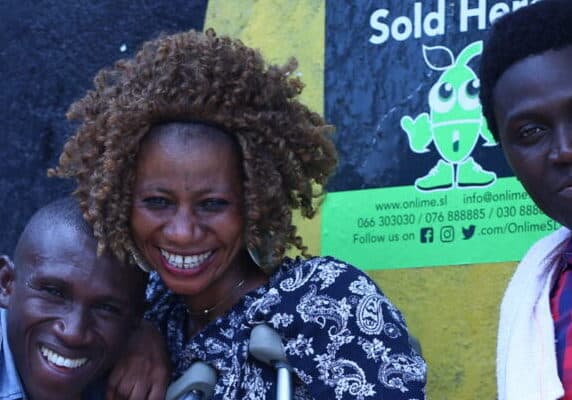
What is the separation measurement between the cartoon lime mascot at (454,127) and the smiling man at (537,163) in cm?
80

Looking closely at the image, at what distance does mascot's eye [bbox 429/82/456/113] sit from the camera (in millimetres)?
4156

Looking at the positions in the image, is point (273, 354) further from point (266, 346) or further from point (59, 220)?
point (59, 220)

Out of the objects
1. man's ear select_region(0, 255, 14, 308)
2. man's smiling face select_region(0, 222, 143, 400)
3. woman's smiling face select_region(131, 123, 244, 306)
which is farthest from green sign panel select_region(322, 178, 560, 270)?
man's ear select_region(0, 255, 14, 308)

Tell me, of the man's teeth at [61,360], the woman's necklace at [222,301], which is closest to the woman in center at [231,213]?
the woman's necklace at [222,301]

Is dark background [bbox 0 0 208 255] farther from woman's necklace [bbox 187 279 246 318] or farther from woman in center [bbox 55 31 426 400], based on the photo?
woman's necklace [bbox 187 279 246 318]

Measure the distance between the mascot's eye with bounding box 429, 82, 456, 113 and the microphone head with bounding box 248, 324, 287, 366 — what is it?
1.22m

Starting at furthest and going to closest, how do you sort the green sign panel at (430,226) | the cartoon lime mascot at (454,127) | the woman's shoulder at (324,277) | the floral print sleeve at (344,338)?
the cartoon lime mascot at (454,127) → the green sign panel at (430,226) → the woman's shoulder at (324,277) → the floral print sleeve at (344,338)

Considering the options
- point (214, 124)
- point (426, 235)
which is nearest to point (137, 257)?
point (214, 124)

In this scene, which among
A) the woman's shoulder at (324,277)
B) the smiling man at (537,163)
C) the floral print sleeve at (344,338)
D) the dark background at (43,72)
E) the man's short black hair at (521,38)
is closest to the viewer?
the smiling man at (537,163)

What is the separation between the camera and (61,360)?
3479mm

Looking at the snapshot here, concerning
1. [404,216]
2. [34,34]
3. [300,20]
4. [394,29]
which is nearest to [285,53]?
[300,20]

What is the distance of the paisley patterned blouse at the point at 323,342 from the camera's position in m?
3.22

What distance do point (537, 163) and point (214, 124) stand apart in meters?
0.92

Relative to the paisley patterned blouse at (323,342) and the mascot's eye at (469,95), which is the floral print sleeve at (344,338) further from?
the mascot's eye at (469,95)
